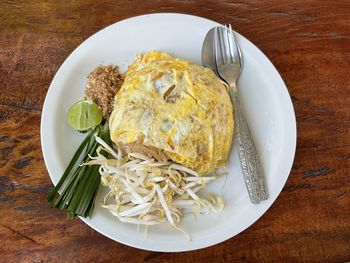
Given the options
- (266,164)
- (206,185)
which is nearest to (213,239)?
(206,185)

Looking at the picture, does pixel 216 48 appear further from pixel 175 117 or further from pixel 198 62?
pixel 175 117

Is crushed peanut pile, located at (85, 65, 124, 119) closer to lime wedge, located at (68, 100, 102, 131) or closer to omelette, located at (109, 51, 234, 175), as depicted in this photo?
lime wedge, located at (68, 100, 102, 131)

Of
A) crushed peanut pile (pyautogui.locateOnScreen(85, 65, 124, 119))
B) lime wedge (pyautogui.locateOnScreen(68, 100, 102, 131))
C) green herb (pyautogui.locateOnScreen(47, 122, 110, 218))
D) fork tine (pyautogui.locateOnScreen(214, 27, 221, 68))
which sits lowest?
green herb (pyautogui.locateOnScreen(47, 122, 110, 218))

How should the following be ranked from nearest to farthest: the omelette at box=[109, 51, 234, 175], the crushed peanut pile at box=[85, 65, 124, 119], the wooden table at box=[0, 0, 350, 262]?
the omelette at box=[109, 51, 234, 175] → the wooden table at box=[0, 0, 350, 262] → the crushed peanut pile at box=[85, 65, 124, 119]

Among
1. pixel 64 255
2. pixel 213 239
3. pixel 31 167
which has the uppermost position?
pixel 31 167

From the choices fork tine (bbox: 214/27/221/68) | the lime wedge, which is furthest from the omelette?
fork tine (bbox: 214/27/221/68)

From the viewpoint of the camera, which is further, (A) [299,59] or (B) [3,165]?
(A) [299,59]

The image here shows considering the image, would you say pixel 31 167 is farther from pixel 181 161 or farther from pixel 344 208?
pixel 344 208
